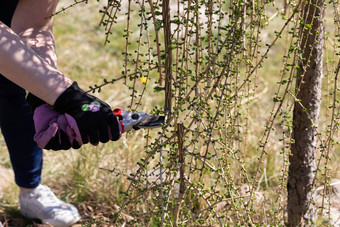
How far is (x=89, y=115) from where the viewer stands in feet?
4.41

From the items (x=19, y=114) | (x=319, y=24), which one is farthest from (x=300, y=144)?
(x=19, y=114)

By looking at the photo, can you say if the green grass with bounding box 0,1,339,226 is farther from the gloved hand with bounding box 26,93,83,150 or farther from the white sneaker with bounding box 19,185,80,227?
the gloved hand with bounding box 26,93,83,150

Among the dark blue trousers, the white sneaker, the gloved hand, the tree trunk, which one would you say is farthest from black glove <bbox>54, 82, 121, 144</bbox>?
the white sneaker

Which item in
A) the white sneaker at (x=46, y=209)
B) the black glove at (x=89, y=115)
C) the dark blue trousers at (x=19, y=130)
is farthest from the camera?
the white sneaker at (x=46, y=209)

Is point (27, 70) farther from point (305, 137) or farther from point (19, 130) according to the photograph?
point (305, 137)

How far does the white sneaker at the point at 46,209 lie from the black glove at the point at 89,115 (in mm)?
901

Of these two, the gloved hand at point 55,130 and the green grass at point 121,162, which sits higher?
the gloved hand at point 55,130

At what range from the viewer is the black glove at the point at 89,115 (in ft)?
4.40

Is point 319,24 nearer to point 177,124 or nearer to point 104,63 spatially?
point 177,124

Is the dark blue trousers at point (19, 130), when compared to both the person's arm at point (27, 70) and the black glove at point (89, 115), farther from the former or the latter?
the black glove at point (89, 115)

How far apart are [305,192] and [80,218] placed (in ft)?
3.66

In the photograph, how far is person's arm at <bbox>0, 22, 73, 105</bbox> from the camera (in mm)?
1372

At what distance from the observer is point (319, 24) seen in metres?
1.56

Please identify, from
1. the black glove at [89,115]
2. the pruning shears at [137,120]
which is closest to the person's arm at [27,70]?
the black glove at [89,115]
